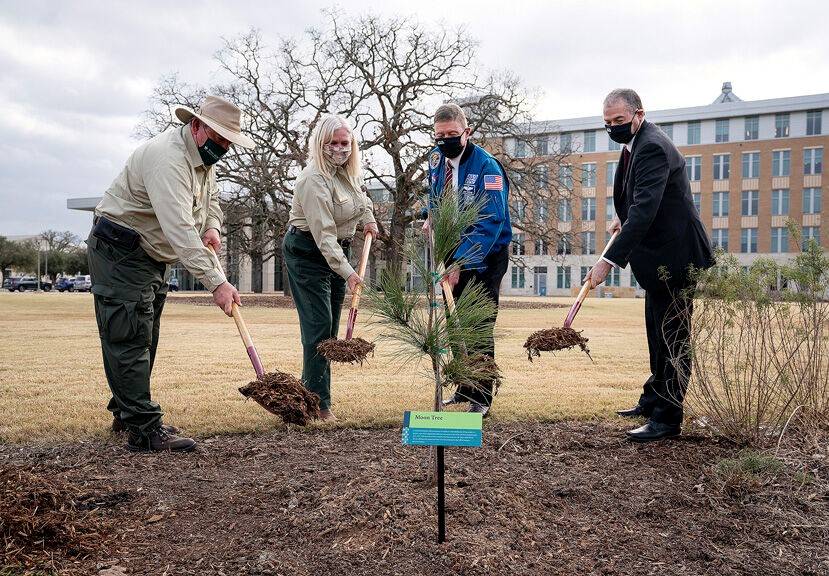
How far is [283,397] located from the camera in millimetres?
3650

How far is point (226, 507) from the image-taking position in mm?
3010

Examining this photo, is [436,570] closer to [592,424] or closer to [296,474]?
[296,474]

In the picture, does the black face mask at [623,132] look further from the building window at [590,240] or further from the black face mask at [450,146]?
the building window at [590,240]

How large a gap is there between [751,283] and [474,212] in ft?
5.22

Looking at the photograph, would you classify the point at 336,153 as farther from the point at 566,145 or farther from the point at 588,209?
the point at 588,209

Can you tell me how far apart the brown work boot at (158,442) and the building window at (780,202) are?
2248 inches

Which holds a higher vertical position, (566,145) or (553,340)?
(566,145)

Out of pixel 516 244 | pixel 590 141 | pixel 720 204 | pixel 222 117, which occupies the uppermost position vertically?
pixel 590 141

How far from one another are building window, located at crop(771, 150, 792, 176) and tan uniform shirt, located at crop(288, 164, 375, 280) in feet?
181

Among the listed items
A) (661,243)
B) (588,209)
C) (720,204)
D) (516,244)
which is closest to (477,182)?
(661,243)

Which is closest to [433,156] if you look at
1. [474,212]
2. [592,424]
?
[474,212]

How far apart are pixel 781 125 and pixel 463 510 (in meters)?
57.0

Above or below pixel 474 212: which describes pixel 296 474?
below

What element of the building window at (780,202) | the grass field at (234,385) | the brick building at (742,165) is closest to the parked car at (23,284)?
the brick building at (742,165)
